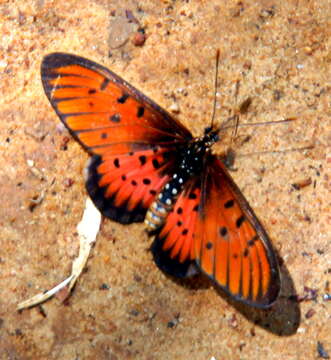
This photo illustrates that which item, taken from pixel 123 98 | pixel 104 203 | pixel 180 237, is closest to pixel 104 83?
pixel 123 98

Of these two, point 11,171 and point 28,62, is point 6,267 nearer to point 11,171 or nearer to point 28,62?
point 11,171

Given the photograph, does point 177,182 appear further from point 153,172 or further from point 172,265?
point 172,265

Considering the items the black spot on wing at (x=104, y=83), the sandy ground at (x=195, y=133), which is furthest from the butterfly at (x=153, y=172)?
the sandy ground at (x=195, y=133)

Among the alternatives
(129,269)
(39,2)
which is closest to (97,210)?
(129,269)

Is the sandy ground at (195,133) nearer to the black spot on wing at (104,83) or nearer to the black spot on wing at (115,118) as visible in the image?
the black spot on wing at (115,118)

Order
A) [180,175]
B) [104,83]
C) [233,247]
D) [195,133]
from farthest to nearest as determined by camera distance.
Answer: [195,133] < [180,175] < [104,83] < [233,247]

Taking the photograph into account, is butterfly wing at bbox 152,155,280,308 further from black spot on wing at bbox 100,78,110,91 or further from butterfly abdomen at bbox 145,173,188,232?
black spot on wing at bbox 100,78,110,91
